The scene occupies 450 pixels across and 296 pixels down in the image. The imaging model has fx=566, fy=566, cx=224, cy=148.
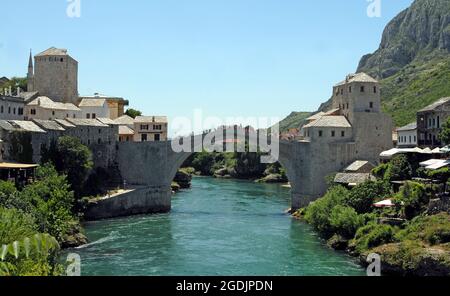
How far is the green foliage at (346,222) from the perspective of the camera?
1430 inches

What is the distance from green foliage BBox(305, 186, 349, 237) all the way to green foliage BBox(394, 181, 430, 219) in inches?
199

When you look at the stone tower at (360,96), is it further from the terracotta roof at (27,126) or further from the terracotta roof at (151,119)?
the terracotta roof at (27,126)

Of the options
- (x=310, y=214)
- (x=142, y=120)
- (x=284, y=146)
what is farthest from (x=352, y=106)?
(x=142, y=120)

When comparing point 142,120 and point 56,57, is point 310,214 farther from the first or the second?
point 56,57

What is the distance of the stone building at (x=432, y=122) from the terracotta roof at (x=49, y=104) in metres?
36.6

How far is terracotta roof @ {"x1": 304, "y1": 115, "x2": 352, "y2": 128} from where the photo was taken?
5288 centimetres

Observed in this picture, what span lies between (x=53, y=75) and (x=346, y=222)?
4313cm

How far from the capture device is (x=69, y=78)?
67500 mm

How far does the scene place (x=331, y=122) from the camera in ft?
175

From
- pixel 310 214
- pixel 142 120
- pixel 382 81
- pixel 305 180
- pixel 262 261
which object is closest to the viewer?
pixel 262 261

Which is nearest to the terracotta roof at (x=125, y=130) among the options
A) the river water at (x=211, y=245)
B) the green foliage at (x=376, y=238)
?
the river water at (x=211, y=245)

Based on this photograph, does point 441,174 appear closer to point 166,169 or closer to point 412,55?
point 166,169
